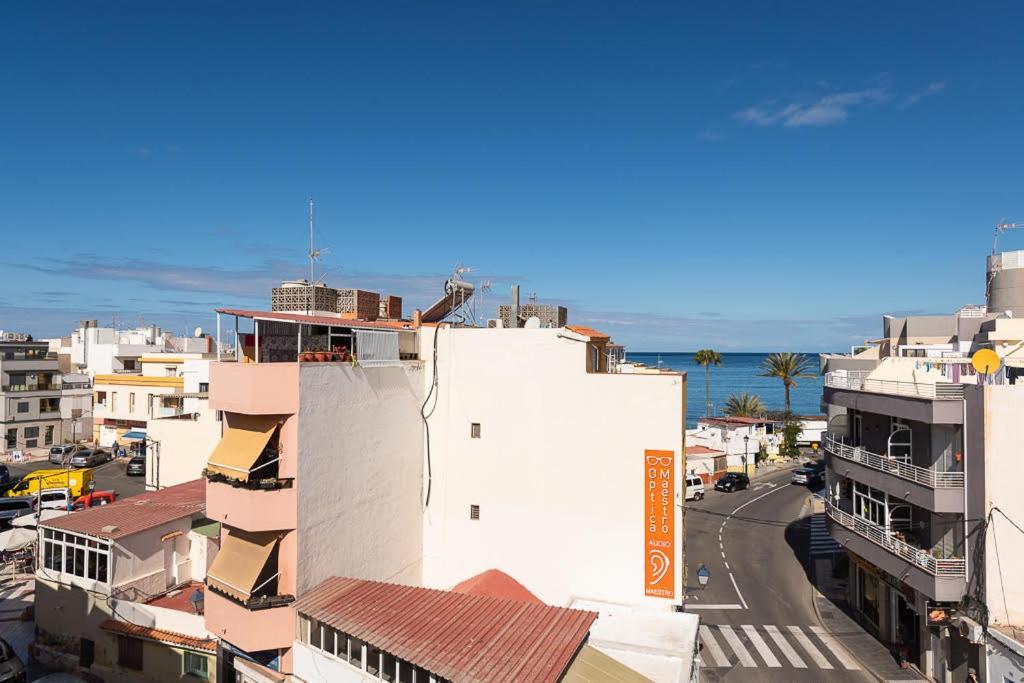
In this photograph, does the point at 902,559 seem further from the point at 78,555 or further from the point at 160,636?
the point at 78,555

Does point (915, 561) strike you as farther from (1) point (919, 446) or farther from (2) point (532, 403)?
(2) point (532, 403)

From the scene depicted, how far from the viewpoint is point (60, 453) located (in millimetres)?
57719

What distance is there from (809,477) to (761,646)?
31889 mm

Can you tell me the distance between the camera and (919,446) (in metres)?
23.1

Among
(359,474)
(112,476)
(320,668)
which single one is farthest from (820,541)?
(112,476)

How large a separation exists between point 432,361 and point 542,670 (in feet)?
39.5

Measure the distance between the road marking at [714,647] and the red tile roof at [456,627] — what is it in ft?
38.4

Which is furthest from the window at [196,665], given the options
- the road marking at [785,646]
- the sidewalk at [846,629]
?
the sidewalk at [846,629]

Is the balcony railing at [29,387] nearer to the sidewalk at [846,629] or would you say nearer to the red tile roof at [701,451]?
the red tile roof at [701,451]

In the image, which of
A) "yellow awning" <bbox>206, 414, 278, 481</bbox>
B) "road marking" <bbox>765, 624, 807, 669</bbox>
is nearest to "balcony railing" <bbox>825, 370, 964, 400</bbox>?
"road marking" <bbox>765, 624, 807, 669</bbox>

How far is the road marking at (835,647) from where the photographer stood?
76.7ft

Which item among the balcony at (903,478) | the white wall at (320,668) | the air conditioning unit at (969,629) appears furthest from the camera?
the balcony at (903,478)

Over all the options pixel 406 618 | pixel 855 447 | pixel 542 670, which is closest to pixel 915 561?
pixel 855 447

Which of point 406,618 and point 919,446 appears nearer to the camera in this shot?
point 406,618
